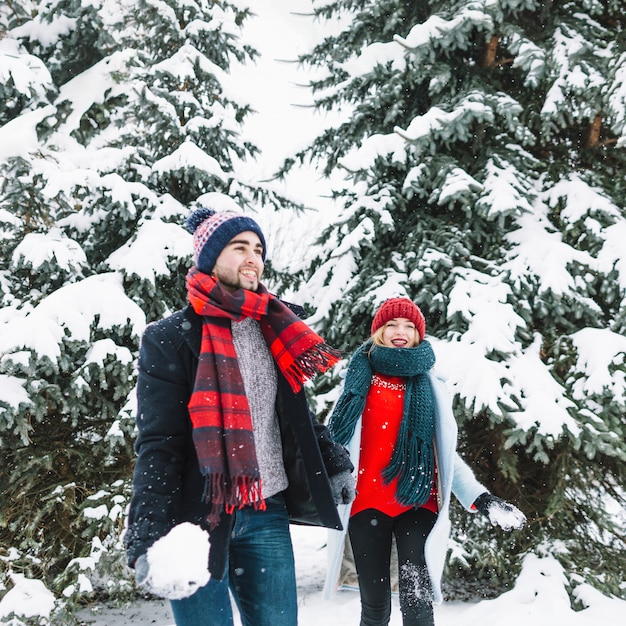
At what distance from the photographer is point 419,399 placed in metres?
3.23

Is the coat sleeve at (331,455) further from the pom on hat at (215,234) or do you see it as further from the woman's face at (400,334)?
the woman's face at (400,334)

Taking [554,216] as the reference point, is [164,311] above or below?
below

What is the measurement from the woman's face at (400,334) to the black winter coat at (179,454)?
50.4 inches

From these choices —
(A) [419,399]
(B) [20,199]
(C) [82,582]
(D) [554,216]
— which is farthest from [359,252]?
(C) [82,582]

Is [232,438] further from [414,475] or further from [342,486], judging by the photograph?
[414,475]

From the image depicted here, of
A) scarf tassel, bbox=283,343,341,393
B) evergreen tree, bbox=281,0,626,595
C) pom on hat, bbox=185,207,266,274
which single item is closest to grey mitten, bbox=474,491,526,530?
evergreen tree, bbox=281,0,626,595

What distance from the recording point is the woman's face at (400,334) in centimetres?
339

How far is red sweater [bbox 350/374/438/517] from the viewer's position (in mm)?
3154

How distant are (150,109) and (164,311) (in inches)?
90.6

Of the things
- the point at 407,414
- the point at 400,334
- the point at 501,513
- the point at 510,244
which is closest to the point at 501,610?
the point at 501,513

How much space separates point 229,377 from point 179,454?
31 centimetres

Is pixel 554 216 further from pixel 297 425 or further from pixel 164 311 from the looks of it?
pixel 297 425

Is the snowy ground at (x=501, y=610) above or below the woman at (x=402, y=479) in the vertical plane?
below

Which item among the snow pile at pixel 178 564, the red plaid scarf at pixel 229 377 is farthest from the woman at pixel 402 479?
the snow pile at pixel 178 564
